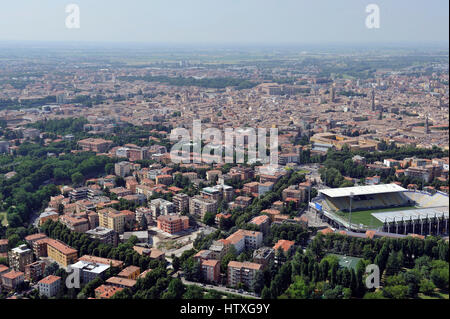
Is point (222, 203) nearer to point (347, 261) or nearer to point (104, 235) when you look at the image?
point (104, 235)

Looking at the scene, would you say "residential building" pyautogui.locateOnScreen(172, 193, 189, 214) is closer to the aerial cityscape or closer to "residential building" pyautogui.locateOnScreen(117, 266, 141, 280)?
the aerial cityscape

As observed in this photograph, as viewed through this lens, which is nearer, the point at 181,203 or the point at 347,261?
the point at 347,261

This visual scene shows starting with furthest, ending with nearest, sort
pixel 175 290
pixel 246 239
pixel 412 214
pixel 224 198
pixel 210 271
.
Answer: pixel 224 198
pixel 412 214
pixel 246 239
pixel 210 271
pixel 175 290

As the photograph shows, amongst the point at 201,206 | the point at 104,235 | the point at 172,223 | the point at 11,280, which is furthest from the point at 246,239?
the point at 11,280

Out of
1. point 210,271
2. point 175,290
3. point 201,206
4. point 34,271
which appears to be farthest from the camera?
point 201,206

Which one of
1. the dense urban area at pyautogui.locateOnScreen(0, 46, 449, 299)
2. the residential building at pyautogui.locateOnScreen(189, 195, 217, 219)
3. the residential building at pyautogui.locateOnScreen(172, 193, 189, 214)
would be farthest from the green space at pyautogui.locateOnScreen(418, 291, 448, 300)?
the residential building at pyautogui.locateOnScreen(172, 193, 189, 214)

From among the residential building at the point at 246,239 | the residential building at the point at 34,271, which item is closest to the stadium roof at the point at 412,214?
the residential building at the point at 246,239

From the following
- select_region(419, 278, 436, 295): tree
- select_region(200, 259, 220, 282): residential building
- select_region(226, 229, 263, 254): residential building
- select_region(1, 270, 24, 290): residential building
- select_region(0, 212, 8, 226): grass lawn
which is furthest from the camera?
select_region(0, 212, 8, 226): grass lawn
